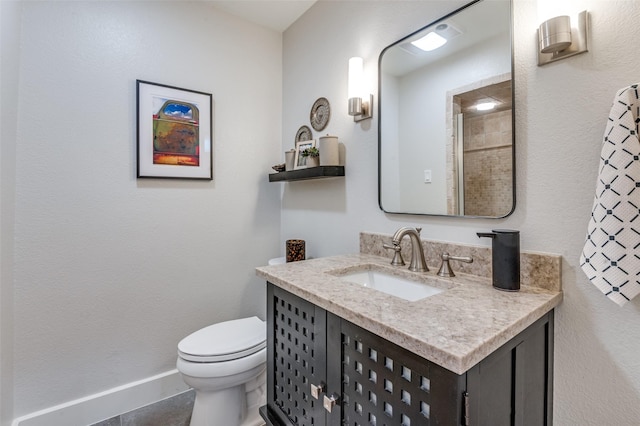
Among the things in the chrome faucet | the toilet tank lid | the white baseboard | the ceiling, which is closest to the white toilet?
the toilet tank lid

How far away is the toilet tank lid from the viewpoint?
1447 mm

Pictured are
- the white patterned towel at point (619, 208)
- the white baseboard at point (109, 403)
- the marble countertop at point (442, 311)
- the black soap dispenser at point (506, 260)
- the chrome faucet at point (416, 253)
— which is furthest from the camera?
the white baseboard at point (109, 403)

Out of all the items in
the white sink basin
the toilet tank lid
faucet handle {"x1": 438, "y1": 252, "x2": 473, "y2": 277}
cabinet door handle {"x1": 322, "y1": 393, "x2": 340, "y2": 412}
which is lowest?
the toilet tank lid

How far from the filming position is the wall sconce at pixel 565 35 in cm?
88

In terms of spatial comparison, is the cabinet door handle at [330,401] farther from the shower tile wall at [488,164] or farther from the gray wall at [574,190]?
the shower tile wall at [488,164]

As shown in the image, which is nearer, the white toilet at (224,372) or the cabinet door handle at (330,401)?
the cabinet door handle at (330,401)

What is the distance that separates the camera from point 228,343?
1512 mm

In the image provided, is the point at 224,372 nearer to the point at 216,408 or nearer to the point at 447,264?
the point at 216,408

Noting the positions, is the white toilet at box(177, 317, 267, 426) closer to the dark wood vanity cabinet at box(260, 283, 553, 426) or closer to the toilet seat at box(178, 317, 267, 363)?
the toilet seat at box(178, 317, 267, 363)

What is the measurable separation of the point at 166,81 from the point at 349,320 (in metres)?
1.85

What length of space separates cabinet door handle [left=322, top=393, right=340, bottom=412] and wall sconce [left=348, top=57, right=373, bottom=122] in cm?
127

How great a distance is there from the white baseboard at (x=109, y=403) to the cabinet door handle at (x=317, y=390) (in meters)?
1.33

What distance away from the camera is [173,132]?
1860 mm

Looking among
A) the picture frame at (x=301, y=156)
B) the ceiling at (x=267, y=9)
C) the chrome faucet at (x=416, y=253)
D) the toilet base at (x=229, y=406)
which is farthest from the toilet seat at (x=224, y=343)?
the ceiling at (x=267, y=9)
